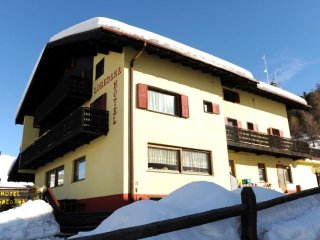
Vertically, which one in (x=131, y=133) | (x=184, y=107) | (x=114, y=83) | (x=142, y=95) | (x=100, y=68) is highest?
(x=100, y=68)

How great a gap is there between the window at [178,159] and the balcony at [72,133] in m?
2.48

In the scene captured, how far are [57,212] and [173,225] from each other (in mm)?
8263

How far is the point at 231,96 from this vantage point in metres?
21.0

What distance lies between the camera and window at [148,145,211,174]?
1438 cm

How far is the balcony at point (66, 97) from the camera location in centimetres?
1670

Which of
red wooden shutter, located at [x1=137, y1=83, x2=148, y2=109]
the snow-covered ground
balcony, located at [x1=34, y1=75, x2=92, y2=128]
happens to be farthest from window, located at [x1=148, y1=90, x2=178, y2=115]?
the snow-covered ground

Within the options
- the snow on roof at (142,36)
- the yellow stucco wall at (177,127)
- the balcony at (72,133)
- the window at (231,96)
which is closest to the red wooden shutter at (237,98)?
the window at (231,96)

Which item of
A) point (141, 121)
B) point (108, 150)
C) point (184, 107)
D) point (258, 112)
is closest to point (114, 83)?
point (141, 121)

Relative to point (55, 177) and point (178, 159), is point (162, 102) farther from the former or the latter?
point (55, 177)

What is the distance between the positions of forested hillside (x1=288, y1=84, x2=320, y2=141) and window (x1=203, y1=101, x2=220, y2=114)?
148ft

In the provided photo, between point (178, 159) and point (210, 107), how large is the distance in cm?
396

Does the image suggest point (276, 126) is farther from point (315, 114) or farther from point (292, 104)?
point (315, 114)

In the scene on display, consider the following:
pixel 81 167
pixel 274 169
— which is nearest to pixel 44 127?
pixel 81 167

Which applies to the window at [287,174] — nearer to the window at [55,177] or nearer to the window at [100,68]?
the window at [100,68]
